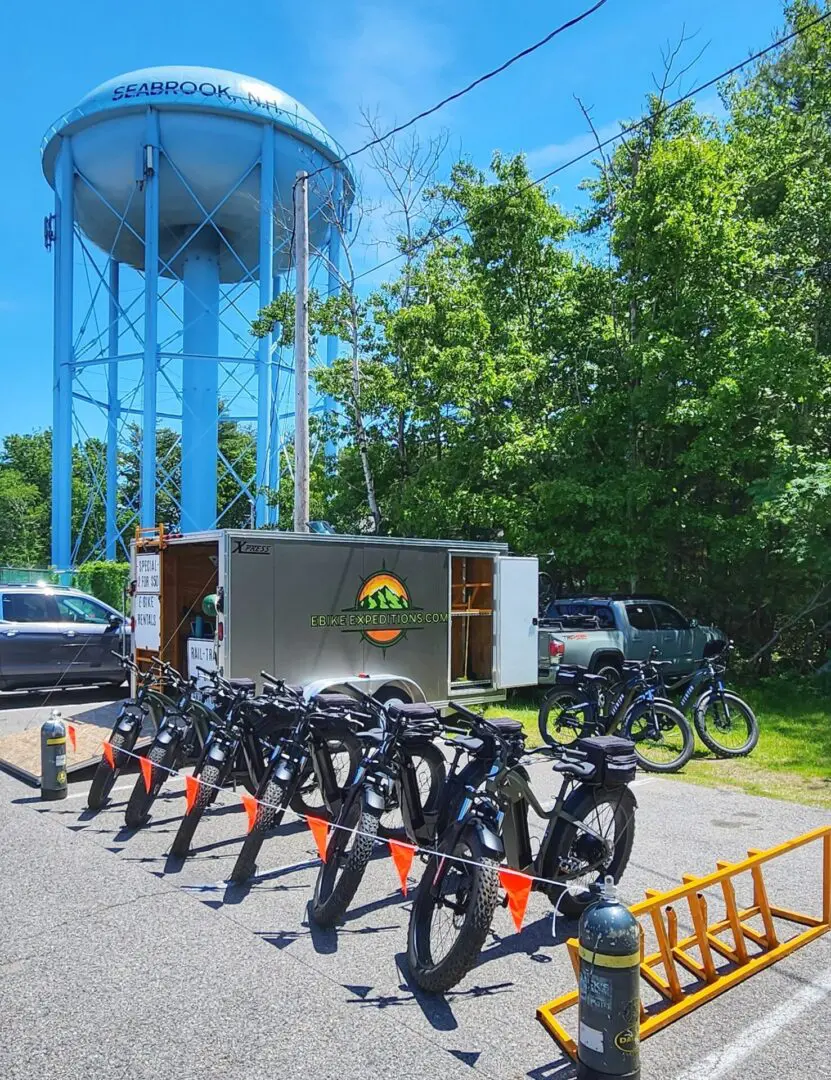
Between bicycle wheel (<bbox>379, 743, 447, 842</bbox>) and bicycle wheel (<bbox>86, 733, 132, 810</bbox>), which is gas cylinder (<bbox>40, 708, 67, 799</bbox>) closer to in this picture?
bicycle wheel (<bbox>86, 733, 132, 810</bbox>)

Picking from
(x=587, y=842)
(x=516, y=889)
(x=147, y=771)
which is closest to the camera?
(x=516, y=889)

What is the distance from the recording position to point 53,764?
757 cm

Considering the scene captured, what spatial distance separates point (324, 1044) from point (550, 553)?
1253 cm

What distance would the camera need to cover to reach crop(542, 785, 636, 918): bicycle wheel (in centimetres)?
477

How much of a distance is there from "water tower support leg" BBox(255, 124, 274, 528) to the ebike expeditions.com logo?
13739mm

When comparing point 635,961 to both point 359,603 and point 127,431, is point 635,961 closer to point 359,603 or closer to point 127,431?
point 359,603

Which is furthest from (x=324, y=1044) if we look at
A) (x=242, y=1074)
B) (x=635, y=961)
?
(x=635, y=961)

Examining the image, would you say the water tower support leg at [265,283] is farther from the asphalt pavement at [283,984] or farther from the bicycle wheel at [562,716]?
the asphalt pavement at [283,984]

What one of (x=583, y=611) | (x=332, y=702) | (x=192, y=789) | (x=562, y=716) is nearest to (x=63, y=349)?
(x=583, y=611)

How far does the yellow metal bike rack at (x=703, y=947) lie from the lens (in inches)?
148

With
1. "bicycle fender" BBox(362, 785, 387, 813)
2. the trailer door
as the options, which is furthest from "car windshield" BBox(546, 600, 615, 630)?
"bicycle fender" BBox(362, 785, 387, 813)

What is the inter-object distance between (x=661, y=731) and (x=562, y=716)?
1.05 metres

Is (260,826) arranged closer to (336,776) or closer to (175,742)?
(336,776)

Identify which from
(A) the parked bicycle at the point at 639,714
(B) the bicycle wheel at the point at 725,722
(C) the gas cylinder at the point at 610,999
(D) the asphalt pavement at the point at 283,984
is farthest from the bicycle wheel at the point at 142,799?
(B) the bicycle wheel at the point at 725,722
